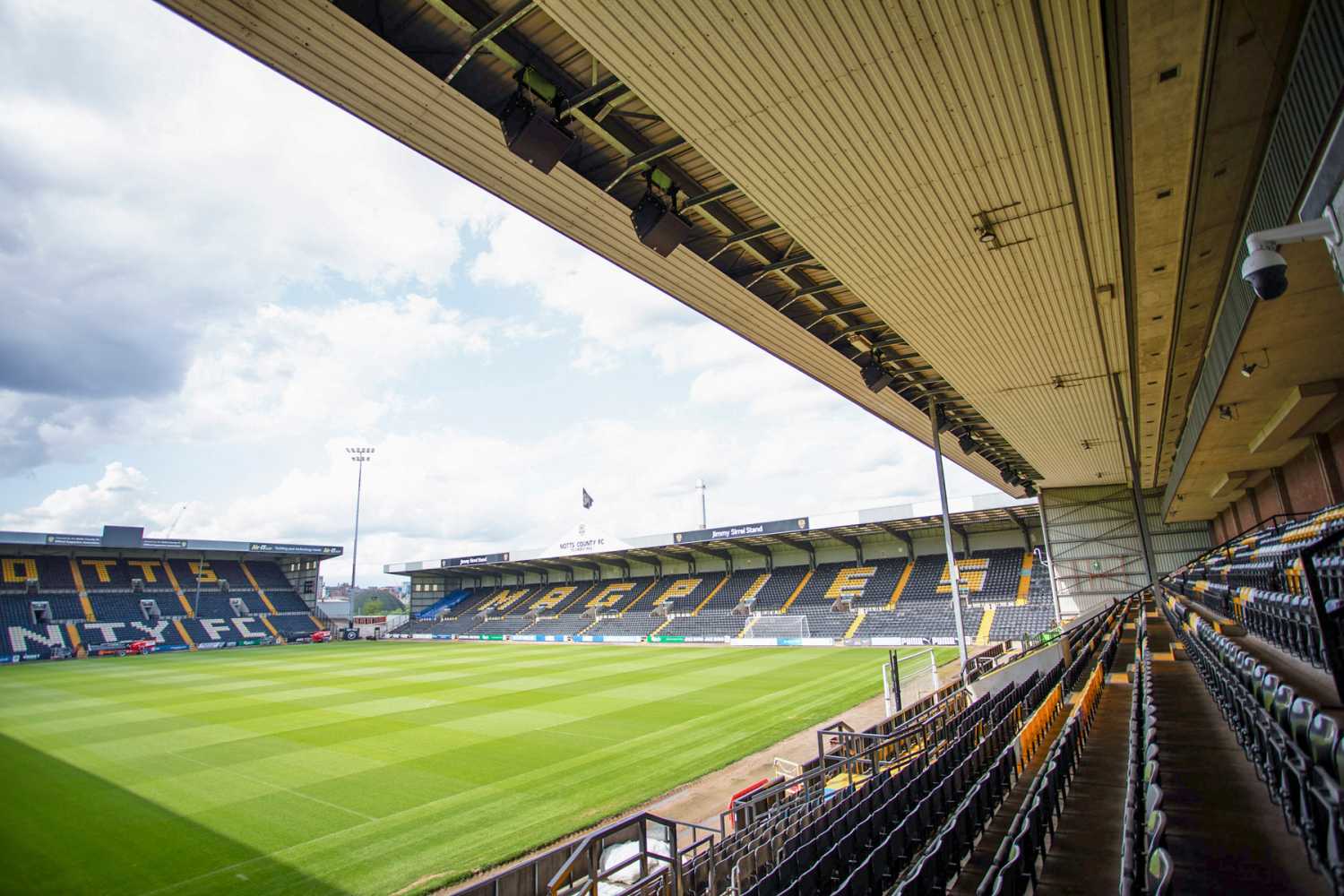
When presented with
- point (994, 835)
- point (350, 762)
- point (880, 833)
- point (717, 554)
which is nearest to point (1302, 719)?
point (994, 835)

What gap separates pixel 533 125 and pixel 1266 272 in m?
4.72

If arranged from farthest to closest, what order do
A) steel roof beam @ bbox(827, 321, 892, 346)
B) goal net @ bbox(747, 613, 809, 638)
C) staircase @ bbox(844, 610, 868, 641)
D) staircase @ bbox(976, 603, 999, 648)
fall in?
goal net @ bbox(747, 613, 809, 638) < staircase @ bbox(844, 610, 868, 641) < staircase @ bbox(976, 603, 999, 648) < steel roof beam @ bbox(827, 321, 892, 346)

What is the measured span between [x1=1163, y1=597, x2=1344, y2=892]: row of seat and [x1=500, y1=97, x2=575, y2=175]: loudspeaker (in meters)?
5.72

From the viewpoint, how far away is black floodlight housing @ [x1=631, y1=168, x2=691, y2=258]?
628 cm

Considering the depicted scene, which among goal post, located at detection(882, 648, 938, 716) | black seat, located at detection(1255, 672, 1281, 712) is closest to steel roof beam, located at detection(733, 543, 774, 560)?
goal post, located at detection(882, 648, 938, 716)

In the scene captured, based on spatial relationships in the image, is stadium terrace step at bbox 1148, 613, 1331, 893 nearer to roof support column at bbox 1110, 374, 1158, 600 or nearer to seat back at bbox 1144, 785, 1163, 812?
seat back at bbox 1144, 785, 1163, 812

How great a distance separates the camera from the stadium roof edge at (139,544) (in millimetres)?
39250

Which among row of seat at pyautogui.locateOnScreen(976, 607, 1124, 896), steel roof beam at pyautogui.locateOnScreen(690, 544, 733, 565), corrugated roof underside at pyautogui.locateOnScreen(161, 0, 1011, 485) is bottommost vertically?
row of seat at pyautogui.locateOnScreen(976, 607, 1124, 896)

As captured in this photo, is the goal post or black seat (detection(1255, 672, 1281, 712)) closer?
black seat (detection(1255, 672, 1281, 712))

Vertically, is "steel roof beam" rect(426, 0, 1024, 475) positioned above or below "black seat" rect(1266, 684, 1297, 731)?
above

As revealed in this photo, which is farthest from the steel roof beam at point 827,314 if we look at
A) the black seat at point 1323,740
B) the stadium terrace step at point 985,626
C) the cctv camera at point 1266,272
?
the stadium terrace step at point 985,626

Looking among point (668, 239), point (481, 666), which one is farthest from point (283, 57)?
point (481, 666)

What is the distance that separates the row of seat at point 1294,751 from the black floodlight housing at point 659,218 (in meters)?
5.71

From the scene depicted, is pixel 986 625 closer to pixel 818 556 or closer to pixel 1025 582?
pixel 1025 582
